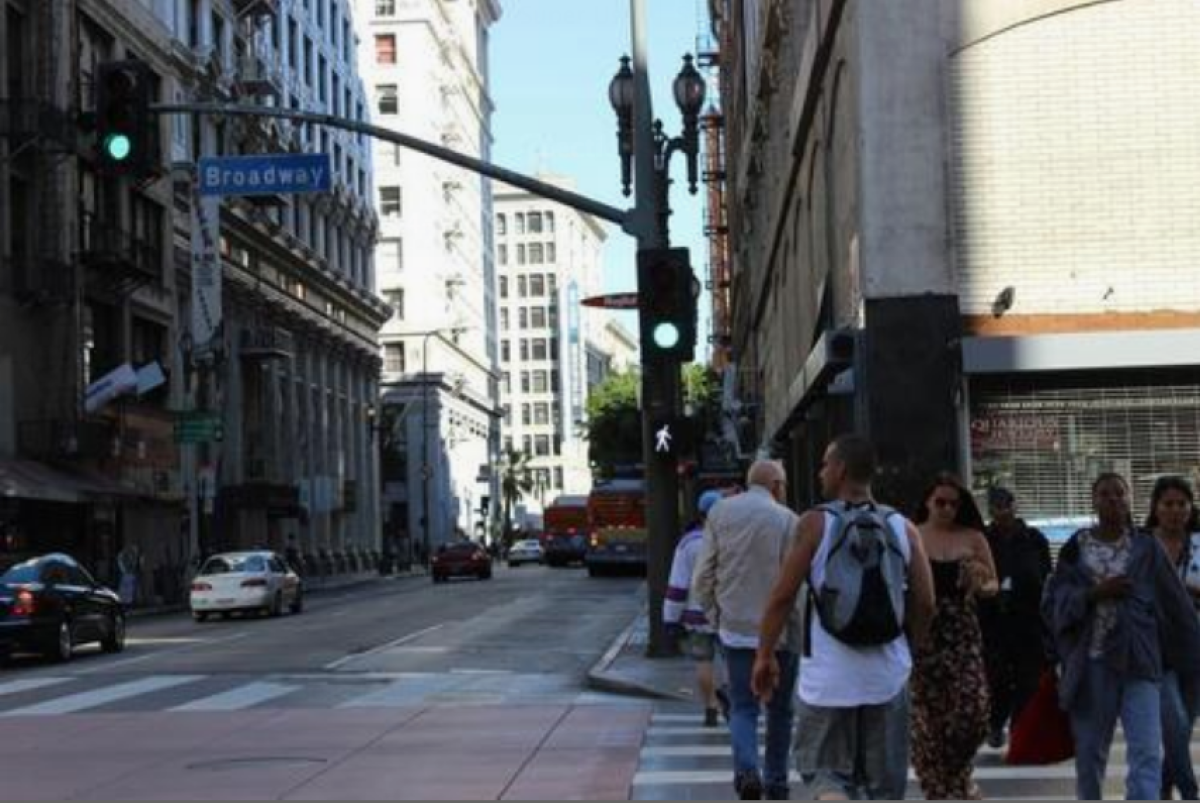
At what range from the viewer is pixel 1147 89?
18.1 meters

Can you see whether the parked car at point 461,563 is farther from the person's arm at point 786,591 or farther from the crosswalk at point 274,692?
the person's arm at point 786,591

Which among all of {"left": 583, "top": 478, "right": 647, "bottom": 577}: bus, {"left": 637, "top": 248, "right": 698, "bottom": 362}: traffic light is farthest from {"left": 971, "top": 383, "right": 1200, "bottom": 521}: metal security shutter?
{"left": 583, "top": 478, "right": 647, "bottom": 577}: bus

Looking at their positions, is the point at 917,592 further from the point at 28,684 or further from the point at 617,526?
the point at 617,526

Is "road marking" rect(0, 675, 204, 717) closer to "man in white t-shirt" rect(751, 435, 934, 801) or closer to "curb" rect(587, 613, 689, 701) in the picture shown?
"curb" rect(587, 613, 689, 701)

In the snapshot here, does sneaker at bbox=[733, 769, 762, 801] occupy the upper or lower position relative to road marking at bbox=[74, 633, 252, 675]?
upper

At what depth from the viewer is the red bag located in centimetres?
846

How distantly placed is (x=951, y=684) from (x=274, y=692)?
423 inches

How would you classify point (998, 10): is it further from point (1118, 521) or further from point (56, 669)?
point (56, 669)

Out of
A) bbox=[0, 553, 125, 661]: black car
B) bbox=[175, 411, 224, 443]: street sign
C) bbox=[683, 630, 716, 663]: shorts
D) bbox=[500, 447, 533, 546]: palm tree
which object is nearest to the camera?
bbox=[683, 630, 716, 663]: shorts

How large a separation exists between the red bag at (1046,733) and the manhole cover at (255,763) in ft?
16.4

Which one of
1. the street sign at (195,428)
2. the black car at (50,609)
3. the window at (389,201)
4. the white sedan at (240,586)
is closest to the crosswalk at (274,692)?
the black car at (50,609)

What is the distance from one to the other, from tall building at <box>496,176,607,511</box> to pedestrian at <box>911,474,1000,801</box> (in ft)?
564

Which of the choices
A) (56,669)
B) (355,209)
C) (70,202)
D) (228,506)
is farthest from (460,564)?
(56,669)

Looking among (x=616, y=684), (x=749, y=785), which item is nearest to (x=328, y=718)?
(x=616, y=684)
